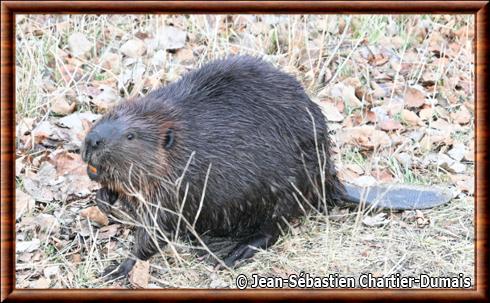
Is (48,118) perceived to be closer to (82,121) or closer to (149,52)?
(82,121)

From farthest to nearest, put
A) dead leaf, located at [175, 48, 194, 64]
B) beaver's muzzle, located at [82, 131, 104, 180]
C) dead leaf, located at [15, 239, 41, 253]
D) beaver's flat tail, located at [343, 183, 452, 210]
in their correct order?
1. dead leaf, located at [175, 48, 194, 64]
2. beaver's flat tail, located at [343, 183, 452, 210]
3. dead leaf, located at [15, 239, 41, 253]
4. beaver's muzzle, located at [82, 131, 104, 180]

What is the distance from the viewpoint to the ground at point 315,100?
373 cm

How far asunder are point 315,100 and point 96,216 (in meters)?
1.48

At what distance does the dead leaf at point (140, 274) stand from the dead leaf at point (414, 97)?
6.26 feet

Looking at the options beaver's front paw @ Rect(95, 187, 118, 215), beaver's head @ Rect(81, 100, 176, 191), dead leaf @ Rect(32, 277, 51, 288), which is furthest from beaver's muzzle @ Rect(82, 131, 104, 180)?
dead leaf @ Rect(32, 277, 51, 288)

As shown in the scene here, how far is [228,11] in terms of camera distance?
3.34m

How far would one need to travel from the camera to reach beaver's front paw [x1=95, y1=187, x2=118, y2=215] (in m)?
3.77

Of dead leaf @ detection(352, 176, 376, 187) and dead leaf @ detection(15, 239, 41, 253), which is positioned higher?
dead leaf @ detection(352, 176, 376, 187)

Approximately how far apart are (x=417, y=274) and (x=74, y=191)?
163 cm

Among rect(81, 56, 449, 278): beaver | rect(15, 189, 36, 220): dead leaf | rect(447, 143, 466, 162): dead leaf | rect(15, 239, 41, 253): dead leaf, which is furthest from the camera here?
rect(447, 143, 466, 162): dead leaf

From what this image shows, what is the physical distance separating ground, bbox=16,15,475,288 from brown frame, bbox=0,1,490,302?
0.95ft

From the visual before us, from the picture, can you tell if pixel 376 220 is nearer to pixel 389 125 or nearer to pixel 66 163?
pixel 389 125

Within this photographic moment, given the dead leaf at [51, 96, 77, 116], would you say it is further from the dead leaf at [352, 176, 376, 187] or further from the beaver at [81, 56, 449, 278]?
the dead leaf at [352, 176, 376, 187]

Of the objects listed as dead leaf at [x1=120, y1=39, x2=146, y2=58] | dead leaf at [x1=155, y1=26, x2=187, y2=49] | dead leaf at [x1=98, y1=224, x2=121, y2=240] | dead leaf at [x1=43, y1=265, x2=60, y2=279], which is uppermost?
dead leaf at [x1=155, y1=26, x2=187, y2=49]
